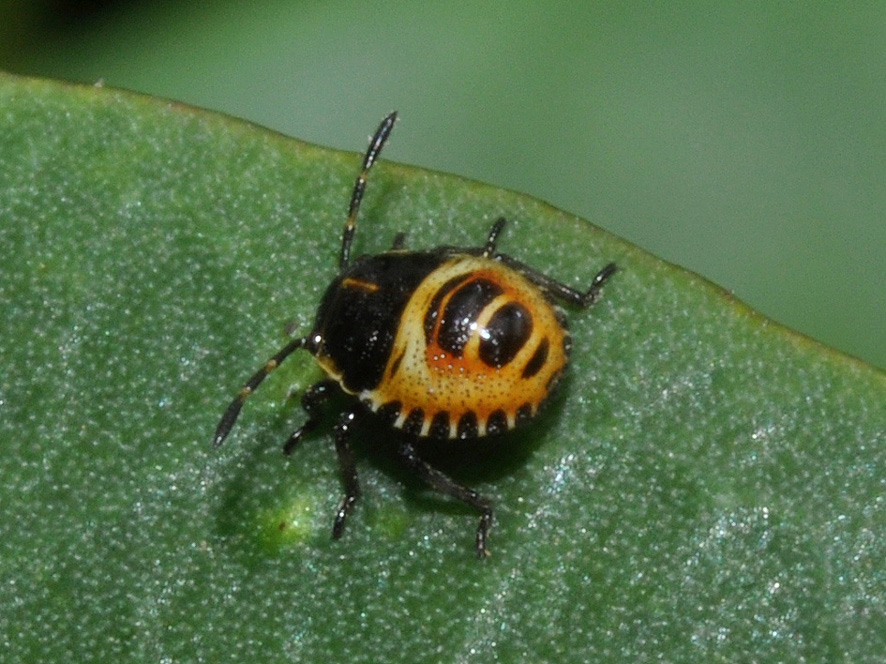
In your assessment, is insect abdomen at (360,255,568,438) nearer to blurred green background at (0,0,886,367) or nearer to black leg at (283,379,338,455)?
black leg at (283,379,338,455)

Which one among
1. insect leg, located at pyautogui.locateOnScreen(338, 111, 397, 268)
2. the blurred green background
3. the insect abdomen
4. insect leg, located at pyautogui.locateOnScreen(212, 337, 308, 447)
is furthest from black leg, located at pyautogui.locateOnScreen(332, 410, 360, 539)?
the blurred green background

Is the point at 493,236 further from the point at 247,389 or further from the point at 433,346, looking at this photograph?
the point at 247,389

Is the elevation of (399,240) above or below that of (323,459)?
above

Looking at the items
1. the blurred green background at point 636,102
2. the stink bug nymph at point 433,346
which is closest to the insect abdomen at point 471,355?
the stink bug nymph at point 433,346

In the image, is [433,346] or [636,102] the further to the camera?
[636,102]

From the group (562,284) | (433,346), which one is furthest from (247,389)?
(562,284)

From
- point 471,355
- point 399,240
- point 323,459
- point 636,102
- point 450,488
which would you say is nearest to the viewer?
point 471,355

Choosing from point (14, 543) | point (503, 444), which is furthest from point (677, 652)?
point (14, 543)
